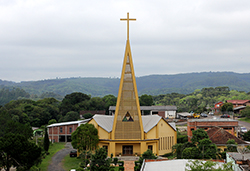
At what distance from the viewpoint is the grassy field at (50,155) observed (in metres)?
38.7

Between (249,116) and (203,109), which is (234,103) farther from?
(249,116)

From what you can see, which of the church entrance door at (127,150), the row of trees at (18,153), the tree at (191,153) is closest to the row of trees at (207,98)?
the church entrance door at (127,150)

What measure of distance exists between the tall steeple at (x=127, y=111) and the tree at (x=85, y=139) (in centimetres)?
277

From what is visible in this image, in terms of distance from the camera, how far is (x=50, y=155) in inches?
1833

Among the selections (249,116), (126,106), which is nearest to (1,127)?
(126,106)

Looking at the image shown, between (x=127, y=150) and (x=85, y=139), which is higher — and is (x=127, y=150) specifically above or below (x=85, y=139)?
below

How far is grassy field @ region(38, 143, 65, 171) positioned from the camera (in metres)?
38.7

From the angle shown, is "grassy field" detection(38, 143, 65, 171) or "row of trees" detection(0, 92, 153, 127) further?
"row of trees" detection(0, 92, 153, 127)

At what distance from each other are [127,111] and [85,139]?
6.72m

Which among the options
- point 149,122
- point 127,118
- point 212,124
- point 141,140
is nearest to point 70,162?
point 127,118

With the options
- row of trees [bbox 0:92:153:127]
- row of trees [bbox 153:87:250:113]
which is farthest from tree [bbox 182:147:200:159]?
row of trees [bbox 153:87:250:113]

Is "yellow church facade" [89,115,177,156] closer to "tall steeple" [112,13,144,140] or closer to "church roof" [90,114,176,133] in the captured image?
"church roof" [90,114,176,133]

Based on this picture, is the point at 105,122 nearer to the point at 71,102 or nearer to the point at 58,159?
the point at 58,159

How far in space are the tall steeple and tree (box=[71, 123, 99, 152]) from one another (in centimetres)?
277
